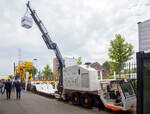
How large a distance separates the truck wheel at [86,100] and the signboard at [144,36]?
528 centimetres

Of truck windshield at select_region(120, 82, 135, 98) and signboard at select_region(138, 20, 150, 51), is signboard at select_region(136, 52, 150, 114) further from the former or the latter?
truck windshield at select_region(120, 82, 135, 98)

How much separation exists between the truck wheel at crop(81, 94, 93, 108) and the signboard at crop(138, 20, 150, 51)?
5.28 m

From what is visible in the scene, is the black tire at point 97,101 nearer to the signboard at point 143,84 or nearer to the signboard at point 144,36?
the signboard at point 144,36

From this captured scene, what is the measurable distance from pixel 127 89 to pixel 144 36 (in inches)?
166

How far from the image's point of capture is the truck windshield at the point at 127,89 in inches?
247

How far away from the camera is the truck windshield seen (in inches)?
247

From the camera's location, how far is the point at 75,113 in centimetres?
681

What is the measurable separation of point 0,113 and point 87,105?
4.48 m

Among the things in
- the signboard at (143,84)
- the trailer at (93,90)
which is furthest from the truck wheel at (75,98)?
the signboard at (143,84)

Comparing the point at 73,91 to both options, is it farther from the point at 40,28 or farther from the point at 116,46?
the point at 116,46

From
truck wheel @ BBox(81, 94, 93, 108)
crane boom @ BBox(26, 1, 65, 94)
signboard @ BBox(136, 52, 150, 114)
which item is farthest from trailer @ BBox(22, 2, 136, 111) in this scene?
signboard @ BBox(136, 52, 150, 114)

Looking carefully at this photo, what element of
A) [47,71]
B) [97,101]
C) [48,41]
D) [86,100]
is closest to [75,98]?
[86,100]

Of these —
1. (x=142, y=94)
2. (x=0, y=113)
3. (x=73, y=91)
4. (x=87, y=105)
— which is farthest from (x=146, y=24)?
(x=0, y=113)

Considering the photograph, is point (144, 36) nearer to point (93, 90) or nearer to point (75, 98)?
point (93, 90)
